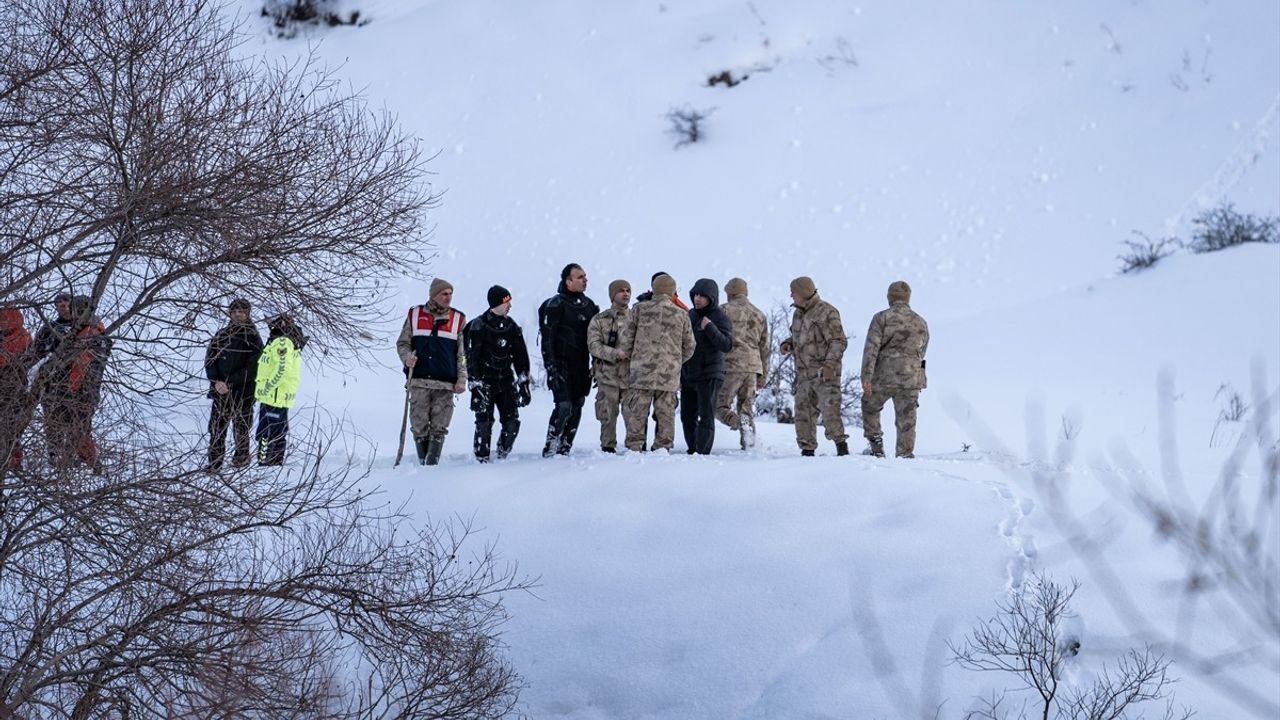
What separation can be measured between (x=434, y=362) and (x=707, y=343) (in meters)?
2.25

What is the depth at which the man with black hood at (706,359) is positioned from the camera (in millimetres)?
11266

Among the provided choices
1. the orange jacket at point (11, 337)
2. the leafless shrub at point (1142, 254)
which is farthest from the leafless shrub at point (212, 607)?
the leafless shrub at point (1142, 254)

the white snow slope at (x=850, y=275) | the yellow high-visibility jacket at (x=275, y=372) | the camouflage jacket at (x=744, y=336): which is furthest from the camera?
the camouflage jacket at (x=744, y=336)

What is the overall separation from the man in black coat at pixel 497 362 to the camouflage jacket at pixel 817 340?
233 centimetres

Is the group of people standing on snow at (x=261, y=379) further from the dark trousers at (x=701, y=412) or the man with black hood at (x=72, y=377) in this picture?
the dark trousers at (x=701, y=412)

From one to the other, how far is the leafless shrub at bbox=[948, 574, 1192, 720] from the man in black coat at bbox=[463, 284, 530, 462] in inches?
168

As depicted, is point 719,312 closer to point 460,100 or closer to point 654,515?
point 654,515

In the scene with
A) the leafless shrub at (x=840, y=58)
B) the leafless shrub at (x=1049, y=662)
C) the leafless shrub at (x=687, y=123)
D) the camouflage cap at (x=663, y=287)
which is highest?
the leafless shrub at (x=840, y=58)

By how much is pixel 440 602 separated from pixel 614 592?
129 cm

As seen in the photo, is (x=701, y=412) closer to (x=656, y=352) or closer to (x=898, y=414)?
(x=656, y=352)

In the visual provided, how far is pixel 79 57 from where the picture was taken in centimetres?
908

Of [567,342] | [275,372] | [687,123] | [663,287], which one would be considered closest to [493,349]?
[567,342]

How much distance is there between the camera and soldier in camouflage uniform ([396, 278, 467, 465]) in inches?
445

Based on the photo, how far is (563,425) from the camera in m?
11.5
